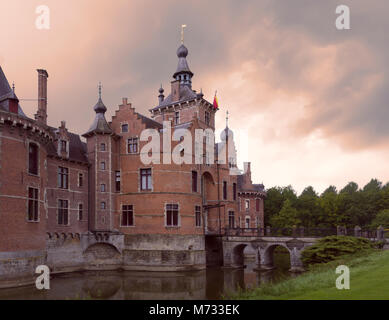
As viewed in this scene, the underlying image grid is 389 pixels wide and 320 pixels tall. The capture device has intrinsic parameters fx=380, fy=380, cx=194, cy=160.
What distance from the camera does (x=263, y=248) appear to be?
32094 millimetres

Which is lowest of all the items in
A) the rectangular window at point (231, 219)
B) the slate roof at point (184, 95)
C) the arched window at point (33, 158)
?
the rectangular window at point (231, 219)

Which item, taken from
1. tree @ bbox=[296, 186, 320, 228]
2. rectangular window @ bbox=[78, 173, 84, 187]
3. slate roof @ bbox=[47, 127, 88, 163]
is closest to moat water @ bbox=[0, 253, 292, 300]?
rectangular window @ bbox=[78, 173, 84, 187]

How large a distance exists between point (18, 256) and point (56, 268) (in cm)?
677

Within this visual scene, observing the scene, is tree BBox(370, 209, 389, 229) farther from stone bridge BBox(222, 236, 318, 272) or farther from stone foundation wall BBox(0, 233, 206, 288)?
stone foundation wall BBox(0, 233, 206, 288)

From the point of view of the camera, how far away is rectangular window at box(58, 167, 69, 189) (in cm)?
2956

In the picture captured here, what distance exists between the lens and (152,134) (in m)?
31.8

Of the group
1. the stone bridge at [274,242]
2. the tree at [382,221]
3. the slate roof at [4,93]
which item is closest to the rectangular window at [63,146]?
the slate roof at [4,93]

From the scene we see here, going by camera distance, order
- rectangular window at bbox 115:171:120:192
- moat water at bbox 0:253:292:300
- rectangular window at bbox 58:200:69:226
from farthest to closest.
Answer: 1. rectangular window at bbox 115:171:120:192
2. rectangular window at bbox 58:200:69:226
3. moat water at bbox 0:253:292:300

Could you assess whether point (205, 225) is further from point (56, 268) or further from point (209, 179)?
point (56, 268)

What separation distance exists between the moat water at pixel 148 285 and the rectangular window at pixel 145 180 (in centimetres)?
697

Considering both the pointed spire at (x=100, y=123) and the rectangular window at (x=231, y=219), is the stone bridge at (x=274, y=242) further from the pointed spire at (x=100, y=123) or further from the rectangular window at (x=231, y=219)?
the pointed spire at (x=100, y=123)

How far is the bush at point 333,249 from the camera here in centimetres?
2284

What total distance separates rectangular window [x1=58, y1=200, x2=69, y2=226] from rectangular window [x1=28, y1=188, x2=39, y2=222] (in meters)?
5.30

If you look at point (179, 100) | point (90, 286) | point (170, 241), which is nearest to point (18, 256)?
point (90, 286)
